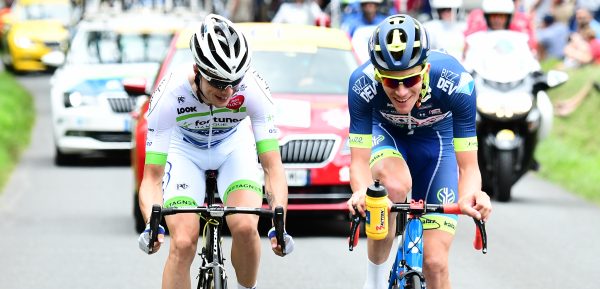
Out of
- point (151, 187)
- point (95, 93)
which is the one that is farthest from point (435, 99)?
point (95, 93)

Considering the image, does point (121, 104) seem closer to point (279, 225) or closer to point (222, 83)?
point (222, 83)

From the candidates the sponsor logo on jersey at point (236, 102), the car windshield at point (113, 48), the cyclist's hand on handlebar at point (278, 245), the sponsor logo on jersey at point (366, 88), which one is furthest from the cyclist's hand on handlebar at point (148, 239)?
the car windshield at point (113, 48)

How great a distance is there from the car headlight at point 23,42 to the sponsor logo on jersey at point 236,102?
25.0 meters

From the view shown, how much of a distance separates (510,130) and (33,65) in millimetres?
19713

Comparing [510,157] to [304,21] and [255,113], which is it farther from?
[304,21]

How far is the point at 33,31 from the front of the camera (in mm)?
32938

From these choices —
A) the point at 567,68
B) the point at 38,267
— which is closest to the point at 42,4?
the point at 567,68

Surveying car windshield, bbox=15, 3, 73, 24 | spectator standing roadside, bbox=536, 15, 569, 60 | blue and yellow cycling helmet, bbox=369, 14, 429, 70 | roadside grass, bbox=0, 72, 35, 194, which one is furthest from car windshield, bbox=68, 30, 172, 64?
car windshield, bbox=15, 3, 73, 24

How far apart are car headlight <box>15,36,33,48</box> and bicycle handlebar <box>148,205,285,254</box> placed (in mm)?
25726

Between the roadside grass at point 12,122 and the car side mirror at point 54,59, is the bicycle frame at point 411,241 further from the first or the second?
the car side mirror at point 54,59

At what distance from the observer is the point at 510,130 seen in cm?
1545

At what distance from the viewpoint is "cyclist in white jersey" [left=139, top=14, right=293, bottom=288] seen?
308 inches

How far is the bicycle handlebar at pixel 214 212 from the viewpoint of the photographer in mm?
7309

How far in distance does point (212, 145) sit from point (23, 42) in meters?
24.8
